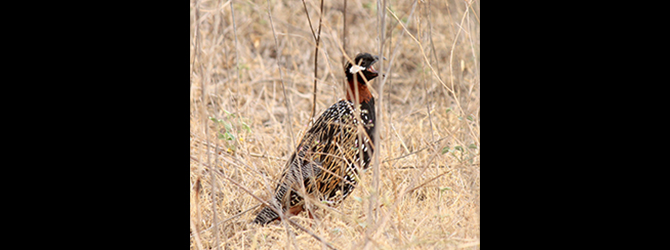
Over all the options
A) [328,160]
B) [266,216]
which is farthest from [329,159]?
[266,216]

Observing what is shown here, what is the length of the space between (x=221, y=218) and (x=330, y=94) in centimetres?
216

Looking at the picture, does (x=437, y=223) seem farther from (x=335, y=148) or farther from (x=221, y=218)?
(x=221, y=218)

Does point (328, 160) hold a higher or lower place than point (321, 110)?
higher

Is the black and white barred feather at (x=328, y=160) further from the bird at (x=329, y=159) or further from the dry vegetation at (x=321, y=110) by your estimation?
the dry vegetation at (x=321, y=110)

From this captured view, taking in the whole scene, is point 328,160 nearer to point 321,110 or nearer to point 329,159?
point 329,159

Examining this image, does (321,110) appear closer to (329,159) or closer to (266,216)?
(329,159)

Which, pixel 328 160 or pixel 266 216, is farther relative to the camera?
pixel 328 160

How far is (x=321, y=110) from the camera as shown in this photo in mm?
4918

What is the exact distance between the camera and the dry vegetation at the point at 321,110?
2.51m

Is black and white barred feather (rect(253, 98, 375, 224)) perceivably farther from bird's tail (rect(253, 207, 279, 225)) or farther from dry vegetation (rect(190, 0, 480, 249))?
dry vegetation (rect(190, 0, 480, 249))

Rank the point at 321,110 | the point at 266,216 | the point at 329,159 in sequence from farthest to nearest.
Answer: the point at 321,110, the point at 329,159, the point at 266,216

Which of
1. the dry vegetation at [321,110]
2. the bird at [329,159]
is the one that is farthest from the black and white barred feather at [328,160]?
the dry vegetation at [321,110]

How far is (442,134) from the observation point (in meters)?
3.88

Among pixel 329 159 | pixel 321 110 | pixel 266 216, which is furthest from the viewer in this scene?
pixel 321 110
